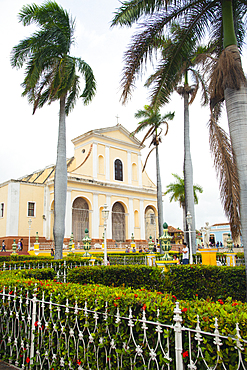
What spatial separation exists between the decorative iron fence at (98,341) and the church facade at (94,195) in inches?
827

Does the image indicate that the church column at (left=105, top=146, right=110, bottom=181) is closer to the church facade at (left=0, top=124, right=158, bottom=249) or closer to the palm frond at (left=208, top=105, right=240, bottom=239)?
the church facade at (left=0, top=124, right=158, bottom=249)

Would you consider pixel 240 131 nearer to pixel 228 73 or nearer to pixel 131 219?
pixel 228 73

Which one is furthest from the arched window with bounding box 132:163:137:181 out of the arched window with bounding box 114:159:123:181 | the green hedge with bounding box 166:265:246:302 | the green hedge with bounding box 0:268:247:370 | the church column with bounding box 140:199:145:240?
the green hedge with bounding box 0:268:247:370

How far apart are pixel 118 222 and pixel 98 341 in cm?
2748

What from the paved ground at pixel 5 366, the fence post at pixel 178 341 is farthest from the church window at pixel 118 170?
the fence post at pixel 178 341

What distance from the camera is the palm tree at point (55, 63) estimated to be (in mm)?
12453

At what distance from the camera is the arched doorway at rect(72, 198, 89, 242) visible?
→ 26750mm

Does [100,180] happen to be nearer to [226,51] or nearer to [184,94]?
[184,94]

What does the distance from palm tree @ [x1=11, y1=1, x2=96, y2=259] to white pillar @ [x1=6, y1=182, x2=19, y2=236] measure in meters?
13.6

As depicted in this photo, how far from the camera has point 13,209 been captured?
25.2m

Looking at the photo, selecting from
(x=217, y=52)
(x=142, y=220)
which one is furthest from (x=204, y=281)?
(x=142, y=220)

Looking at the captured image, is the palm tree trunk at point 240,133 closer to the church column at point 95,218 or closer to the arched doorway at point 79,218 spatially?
the arched doorway at point 79,218

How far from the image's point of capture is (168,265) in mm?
7219

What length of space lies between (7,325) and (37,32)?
12.2 metres
